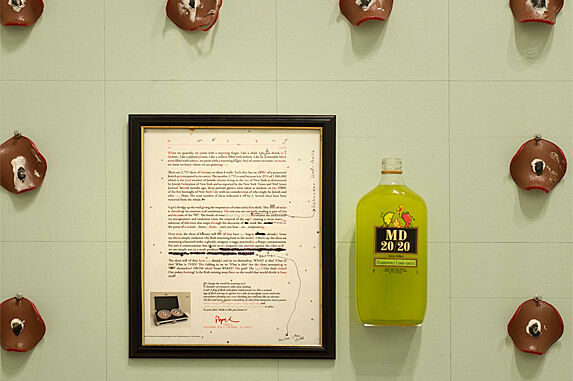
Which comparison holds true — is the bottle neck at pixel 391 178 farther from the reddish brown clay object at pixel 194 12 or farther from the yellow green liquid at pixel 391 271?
the reddish brown clay object at pixel 194 12

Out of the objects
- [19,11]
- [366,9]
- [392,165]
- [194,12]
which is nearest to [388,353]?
[392,165]

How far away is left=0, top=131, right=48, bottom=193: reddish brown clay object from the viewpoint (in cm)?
138

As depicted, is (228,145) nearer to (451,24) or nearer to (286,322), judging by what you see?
(286,322)

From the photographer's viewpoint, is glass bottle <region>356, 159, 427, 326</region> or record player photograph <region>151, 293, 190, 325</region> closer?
glass bottle <region>356, 159, 427, 326</region>

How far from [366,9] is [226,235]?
0.64 m

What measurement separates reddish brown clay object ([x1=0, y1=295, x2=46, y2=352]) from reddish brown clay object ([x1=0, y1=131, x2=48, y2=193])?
0.89 ft

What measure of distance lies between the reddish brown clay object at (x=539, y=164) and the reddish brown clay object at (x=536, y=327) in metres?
0.28

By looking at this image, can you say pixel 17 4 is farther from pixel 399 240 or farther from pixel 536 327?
pixel 536 327

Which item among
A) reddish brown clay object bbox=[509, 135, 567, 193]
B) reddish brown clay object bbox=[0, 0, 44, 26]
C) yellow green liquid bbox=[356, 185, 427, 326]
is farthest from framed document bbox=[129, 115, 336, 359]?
reddish brown clay object bbox=[509, 135, 567, 193]

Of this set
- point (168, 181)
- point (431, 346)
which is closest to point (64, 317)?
point (168, 181)

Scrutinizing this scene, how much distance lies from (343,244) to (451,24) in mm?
600

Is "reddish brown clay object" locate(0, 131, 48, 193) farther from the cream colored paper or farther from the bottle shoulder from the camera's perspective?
the bottle shoulder


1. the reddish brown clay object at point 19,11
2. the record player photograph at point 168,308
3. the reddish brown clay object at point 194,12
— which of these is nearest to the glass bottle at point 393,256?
the record player photograph at point 168,308

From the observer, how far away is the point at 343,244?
1.40 meters
